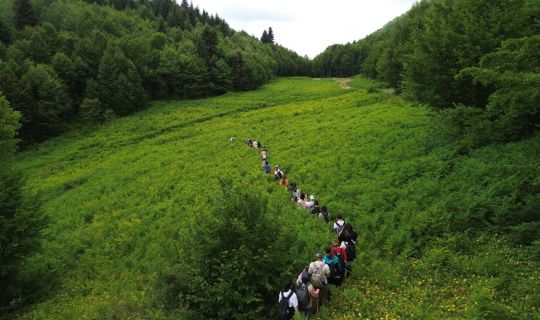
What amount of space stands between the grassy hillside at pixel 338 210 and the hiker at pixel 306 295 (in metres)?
0.62

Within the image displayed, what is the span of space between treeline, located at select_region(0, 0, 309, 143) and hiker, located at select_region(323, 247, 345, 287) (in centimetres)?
5100

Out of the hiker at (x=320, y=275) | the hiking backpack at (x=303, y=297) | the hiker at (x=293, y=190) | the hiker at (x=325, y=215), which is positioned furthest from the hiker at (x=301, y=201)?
the hiking backpack at (x=303, y=297)

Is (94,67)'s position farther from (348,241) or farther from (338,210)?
(348,241)

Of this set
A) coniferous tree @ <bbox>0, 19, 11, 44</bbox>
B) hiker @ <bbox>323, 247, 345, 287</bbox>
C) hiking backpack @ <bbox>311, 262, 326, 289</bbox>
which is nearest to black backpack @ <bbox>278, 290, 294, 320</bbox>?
hiking backpack @ <bbox>311, 262, 326, 289</bbox>

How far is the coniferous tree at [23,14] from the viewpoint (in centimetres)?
10056

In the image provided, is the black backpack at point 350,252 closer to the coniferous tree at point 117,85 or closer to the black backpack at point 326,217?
the black backpack at point 326,217

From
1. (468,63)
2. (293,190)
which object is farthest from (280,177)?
(468,63)

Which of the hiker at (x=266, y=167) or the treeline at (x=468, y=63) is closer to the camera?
the treeline at (x=468, y=63)

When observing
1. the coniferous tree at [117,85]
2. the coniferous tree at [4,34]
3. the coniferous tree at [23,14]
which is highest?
the coniferous tree at [23,14]

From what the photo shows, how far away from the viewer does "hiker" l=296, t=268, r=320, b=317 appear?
441 inches

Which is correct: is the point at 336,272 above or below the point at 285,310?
above

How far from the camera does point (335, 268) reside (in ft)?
41.8

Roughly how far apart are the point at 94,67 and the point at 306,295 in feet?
252

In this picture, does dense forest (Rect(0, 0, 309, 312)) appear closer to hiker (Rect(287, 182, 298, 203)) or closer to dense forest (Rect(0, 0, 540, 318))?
dense forest (Rect(0, 0, 540, 318))
